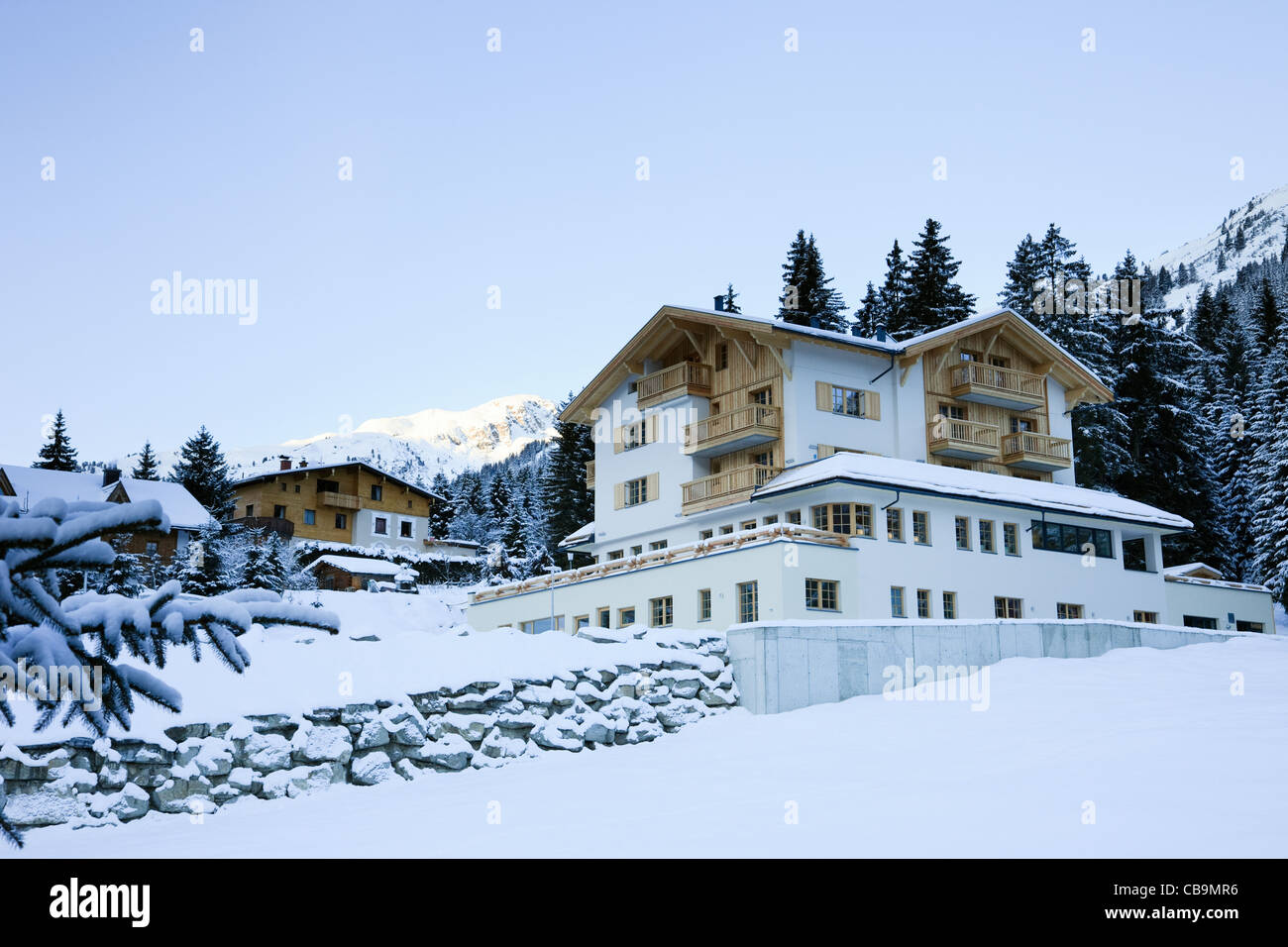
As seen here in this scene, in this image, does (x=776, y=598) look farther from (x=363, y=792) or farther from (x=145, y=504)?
(x=145, y=504)

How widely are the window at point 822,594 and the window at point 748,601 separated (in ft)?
4.72

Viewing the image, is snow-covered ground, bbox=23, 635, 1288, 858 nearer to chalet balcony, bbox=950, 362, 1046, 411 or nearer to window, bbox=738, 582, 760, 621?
window, bbox=738, 582, 760, 621

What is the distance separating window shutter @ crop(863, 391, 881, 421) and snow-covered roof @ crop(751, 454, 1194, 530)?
14.8 feet

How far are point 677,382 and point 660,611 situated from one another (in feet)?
35.6

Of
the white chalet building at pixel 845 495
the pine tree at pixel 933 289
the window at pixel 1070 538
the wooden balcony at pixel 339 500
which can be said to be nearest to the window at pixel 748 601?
the white chalet building at pixel 845 495

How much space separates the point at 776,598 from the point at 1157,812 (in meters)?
17.9

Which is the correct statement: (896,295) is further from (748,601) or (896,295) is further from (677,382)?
(748,601)

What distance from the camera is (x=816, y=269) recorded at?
70.5m

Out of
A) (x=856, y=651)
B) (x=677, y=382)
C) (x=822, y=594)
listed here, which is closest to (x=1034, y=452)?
(x=677, y=382)

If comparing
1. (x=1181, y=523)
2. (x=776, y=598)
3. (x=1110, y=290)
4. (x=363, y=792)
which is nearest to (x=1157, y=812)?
(x=363, y=792)

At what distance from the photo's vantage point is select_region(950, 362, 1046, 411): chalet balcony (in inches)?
1769

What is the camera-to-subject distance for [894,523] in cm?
3506

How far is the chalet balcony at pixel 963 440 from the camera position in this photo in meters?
43.6
